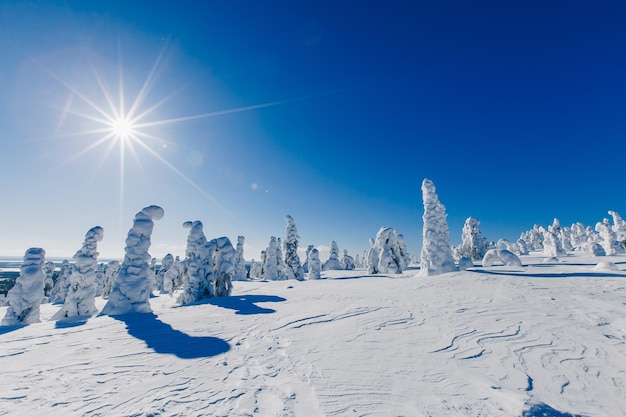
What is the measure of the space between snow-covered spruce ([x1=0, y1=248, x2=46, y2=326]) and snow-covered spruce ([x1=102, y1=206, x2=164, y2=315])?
1063cm

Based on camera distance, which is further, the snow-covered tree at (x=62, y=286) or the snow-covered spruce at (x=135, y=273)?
the snow-covered tree at (x=62, y=286)

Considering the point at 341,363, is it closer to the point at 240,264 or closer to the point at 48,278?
the point at 240,264

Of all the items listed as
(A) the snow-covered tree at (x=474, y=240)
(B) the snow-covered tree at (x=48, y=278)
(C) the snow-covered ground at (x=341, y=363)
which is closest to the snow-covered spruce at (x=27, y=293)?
(C) the snow-covered ground at (x=341, y=363)

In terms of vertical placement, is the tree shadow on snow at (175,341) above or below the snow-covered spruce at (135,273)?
below

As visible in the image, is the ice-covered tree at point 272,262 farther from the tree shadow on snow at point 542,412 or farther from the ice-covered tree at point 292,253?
the tree shadow on snow at point 542,412

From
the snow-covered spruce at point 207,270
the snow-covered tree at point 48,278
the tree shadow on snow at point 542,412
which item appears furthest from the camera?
the snow-covered tree at point 48,278

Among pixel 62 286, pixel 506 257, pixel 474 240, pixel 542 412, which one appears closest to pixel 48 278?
pixel 62 286

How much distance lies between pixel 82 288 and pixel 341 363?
876 inches

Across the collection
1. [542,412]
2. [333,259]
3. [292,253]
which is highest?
→ [292,253]

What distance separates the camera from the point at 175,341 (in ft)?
24.5

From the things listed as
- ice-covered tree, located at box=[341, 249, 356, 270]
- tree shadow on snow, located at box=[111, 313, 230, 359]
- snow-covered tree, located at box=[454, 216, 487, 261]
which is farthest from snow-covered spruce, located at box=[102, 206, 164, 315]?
ice-covered tree, located at box=[341, 249, 356, 270]

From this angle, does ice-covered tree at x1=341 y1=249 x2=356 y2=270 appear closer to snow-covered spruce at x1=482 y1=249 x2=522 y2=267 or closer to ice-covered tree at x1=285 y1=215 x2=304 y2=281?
ice-covered tree at x1=285 y1=215 x2=304 y2=281

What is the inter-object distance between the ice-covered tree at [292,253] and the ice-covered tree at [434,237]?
2184 centimetres

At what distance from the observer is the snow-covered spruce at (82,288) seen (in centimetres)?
1906
